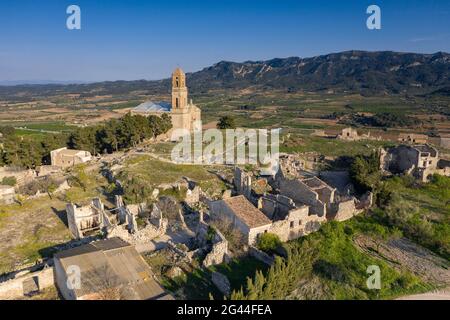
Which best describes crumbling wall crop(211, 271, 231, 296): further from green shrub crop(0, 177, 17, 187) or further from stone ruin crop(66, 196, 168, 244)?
green shrub crop(0, 177, 17, 187)

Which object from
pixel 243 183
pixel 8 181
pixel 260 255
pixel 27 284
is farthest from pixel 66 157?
pixel 260 255

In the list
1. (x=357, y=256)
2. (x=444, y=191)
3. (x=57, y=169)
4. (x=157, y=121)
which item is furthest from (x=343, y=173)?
(x=57, y=169)

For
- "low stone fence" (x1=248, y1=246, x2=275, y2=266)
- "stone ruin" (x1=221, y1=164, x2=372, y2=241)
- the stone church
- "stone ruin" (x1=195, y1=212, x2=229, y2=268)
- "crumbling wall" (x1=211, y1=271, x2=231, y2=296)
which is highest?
the stone church

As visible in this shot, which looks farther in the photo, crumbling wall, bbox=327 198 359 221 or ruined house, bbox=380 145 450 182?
ruined house, bbox=380 145 450 182

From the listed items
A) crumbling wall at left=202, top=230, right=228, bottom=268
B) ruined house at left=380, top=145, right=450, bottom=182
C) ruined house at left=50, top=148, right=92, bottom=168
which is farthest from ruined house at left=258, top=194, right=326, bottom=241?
ruined house at left=50, top=148, right=92, bottom=168

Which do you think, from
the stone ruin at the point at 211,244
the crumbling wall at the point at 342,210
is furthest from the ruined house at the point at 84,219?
the crumbling wall at the point at 342,210

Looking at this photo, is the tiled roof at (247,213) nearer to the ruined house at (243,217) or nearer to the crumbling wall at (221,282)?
the ruined house at (243,217)

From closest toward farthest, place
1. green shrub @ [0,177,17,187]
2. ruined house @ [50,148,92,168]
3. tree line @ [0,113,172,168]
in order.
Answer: green shrub @ [0,177,17,187], tree line @ [0,113,172,168], ruined house @ [50,148,92,168]
